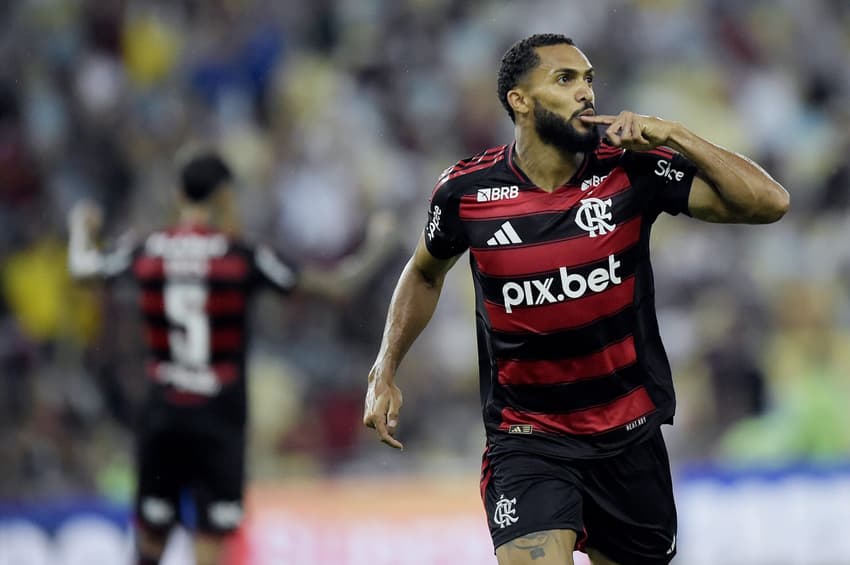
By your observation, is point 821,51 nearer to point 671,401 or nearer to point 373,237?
point 373,237

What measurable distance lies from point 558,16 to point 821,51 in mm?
2355

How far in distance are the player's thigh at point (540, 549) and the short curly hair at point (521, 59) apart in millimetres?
1559

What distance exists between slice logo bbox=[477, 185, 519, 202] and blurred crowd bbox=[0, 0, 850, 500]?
4.82m

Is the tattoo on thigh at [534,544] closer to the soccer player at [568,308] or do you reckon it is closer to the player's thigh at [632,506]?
the soccer player at [568,308]

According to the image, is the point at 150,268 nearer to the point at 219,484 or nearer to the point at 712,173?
the point at 219,484

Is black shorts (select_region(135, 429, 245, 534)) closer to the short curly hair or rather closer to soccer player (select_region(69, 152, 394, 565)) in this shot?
soccer player (select_region(69, 152, 394, 565))

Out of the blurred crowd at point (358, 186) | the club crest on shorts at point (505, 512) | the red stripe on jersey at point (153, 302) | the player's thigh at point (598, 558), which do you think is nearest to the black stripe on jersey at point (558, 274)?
the club crest on shorts at point (505, 512)

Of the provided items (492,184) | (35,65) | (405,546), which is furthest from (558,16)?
(492,184)

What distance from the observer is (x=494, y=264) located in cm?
547

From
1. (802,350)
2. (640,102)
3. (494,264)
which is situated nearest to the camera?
(494,264)

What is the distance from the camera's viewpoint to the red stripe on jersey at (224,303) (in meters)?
8.28

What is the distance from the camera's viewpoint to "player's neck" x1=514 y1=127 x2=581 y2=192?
5.48m

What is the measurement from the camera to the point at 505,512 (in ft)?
17.6

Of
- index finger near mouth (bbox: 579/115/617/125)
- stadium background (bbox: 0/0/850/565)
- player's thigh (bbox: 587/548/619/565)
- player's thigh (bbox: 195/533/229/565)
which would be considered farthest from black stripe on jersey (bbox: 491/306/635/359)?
stadium background (bbox: 0/0/850/565)
